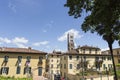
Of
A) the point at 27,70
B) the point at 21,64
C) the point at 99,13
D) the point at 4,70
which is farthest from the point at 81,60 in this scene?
the point at 99,13

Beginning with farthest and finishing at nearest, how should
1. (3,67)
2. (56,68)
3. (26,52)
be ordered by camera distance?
(56,68), (26,52), (3,67)

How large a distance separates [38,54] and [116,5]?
1135 inches

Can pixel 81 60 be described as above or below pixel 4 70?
above

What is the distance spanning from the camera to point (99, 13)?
10.1 meters

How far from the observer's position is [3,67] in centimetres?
3338

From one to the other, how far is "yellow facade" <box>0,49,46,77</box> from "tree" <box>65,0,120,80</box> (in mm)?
22927

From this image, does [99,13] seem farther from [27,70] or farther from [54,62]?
[54,62]

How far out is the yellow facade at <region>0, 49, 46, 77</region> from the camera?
33.6 metres

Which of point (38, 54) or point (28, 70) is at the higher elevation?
point (38, 54)

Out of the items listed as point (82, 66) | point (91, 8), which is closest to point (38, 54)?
point (82, 66)

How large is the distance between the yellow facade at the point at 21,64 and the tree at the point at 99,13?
75.2ft

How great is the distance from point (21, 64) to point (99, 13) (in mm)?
28473

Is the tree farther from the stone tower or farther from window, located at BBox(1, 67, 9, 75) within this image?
the stone tower

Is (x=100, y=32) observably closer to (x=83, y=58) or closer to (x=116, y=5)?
(x=116, y=5)
